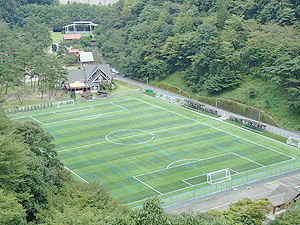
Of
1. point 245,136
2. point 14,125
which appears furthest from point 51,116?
point 245,136

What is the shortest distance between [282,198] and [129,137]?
1130 inches

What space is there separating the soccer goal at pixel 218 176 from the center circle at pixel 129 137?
50.2 feet

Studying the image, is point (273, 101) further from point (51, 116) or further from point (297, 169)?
point (51, 116)

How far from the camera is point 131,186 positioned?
4725 cm

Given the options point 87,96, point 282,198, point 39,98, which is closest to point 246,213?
point 282,198

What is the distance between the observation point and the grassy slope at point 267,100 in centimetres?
6694

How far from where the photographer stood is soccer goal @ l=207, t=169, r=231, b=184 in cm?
4825

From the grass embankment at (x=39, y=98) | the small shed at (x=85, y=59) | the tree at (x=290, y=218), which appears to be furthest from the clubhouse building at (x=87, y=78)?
the tree at (x=290, y=218)

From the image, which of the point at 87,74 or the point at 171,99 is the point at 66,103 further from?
the point at 171,99

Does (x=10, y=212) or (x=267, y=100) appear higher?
(x=10, y=212)

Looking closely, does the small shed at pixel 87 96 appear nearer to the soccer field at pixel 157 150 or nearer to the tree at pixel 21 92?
the soccer field at pixel 157 150

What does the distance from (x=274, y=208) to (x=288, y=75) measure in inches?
1413

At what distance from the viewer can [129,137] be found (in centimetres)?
6328

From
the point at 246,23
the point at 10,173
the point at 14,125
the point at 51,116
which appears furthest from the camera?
the point at 246,23
